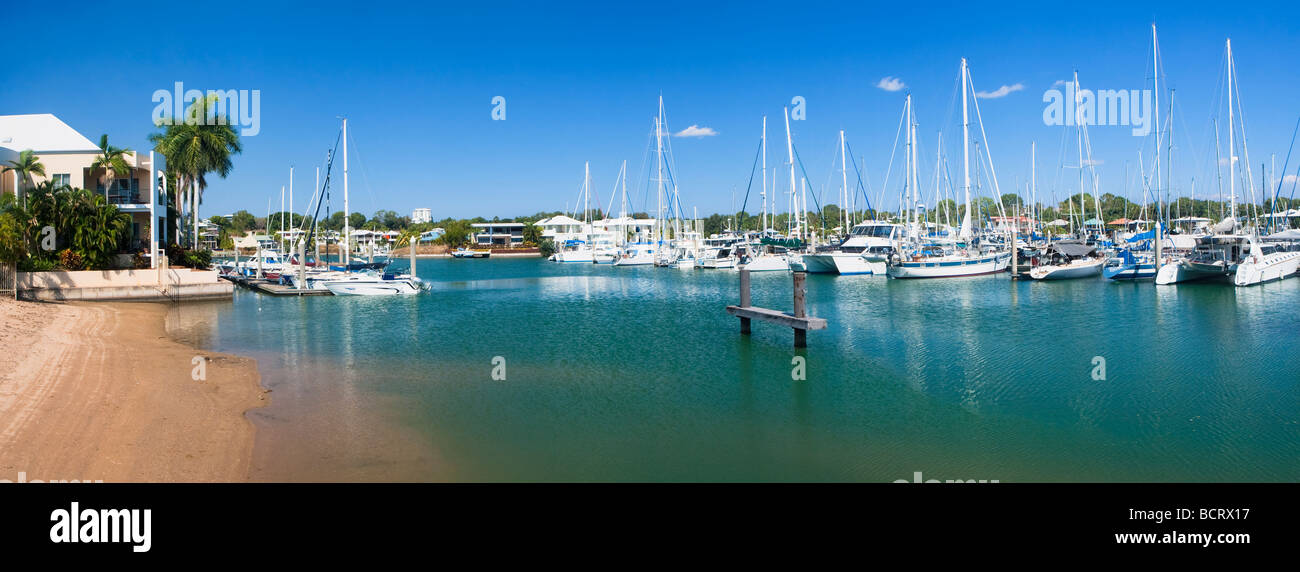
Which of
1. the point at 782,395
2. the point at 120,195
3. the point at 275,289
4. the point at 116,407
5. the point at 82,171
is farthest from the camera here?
the point at 275,289

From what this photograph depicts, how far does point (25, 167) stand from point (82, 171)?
10.9 ft

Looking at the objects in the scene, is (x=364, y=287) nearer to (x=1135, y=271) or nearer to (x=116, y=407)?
(x=116, y=407)

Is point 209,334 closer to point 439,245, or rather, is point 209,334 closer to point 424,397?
point 424,397

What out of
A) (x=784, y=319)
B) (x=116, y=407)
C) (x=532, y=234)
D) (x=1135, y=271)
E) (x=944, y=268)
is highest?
(x=532, y=234)

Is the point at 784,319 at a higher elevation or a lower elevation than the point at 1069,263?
lower

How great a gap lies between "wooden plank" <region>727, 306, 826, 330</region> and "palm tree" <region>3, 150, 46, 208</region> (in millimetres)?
32855

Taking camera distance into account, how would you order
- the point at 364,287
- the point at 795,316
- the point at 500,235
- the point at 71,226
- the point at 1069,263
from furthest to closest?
the point at 500,235
the point at 1069,263
the point at 364,287
the point at 71,226
the point at 795,316

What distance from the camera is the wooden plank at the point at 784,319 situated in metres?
20.6

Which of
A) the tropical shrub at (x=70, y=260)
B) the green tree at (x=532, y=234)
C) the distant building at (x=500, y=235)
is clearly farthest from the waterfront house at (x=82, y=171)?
the distant building at (x=500, y=235)

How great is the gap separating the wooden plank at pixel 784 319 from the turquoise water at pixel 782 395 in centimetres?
101

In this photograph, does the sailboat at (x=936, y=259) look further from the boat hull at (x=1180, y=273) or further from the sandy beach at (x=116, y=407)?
the sandy beach at (x=116, y=407)

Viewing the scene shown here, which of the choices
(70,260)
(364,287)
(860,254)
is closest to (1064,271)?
(860,254)

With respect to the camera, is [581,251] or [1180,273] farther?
[581,251]

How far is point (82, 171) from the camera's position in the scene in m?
37.1
